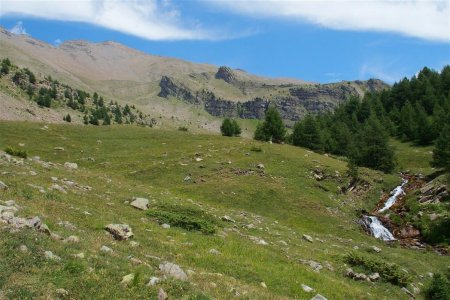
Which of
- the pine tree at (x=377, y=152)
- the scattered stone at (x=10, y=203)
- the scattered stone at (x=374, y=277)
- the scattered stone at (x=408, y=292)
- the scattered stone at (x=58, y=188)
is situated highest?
the pine tree at (x=377, y=152)

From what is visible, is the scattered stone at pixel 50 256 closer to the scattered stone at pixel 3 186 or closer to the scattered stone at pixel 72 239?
the scattered stone at pixel 72 239

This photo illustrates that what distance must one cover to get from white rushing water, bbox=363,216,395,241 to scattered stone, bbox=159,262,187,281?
33.8m

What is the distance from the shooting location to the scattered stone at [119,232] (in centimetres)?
1745

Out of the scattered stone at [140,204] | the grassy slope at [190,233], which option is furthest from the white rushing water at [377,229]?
the scattered stone at [140,204]

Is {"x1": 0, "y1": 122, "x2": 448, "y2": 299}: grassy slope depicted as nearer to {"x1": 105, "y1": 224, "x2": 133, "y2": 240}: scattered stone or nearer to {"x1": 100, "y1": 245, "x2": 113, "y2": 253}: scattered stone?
{"x1": 100, "y1": 245, "x2": 113, "y2": 253}: scattered stone

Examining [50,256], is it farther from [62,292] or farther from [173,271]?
[173,271]

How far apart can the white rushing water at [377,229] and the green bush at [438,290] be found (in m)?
20.0

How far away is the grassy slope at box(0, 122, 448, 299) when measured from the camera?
1142 centimetres

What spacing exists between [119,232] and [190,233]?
5.74 m

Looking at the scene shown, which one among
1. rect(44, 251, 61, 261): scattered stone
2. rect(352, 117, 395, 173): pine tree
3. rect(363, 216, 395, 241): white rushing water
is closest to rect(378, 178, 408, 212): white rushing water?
rect(363, 216, 395, 241): white rushing water

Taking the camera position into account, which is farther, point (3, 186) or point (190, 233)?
point (190, 233)

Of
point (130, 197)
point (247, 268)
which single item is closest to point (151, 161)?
point (130, 197)

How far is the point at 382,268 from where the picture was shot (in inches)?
933

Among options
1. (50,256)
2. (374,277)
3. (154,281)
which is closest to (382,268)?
(374,277)
